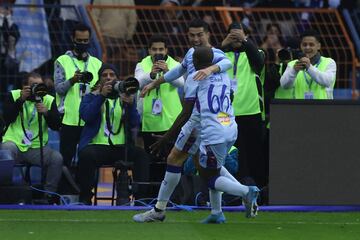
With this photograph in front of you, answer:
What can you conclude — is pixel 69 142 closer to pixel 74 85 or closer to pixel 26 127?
pixel 26 127

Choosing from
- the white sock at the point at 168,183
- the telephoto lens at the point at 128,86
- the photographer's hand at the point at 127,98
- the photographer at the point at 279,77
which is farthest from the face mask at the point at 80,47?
the white sock at the point at 168,183

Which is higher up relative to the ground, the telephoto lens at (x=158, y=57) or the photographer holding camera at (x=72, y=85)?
the telephoto lens at (x=158, y=57)

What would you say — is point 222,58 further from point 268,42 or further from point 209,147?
point 268,42

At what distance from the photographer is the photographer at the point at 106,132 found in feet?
50.2

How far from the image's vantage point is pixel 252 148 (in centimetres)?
1579

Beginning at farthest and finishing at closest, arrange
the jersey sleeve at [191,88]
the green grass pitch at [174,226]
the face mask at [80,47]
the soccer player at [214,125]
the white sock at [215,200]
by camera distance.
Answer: the face mask at [80,47], the white sock at [215,200], the jersey sleeve at [191,88], the soccer player at [214,125], the green grass pitch at [174,226]

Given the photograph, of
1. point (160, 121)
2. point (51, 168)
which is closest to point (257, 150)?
point (160, 121)

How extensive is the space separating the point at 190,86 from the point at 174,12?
7.37 m

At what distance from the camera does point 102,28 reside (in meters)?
19.7

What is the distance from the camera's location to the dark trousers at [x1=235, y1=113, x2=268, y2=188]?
15664 millimetres

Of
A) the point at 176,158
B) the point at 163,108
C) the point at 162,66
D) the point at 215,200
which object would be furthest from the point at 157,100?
the point at 215,200

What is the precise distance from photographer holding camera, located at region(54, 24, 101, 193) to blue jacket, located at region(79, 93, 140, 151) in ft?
1.32

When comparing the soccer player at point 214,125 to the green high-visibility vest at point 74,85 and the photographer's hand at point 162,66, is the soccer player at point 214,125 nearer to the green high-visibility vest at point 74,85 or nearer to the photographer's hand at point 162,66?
the photographer's hand at point 162,66

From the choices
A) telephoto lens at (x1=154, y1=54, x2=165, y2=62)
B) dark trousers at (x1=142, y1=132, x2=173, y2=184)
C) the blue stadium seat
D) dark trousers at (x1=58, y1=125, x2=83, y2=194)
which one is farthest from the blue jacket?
the blue stadium seat
